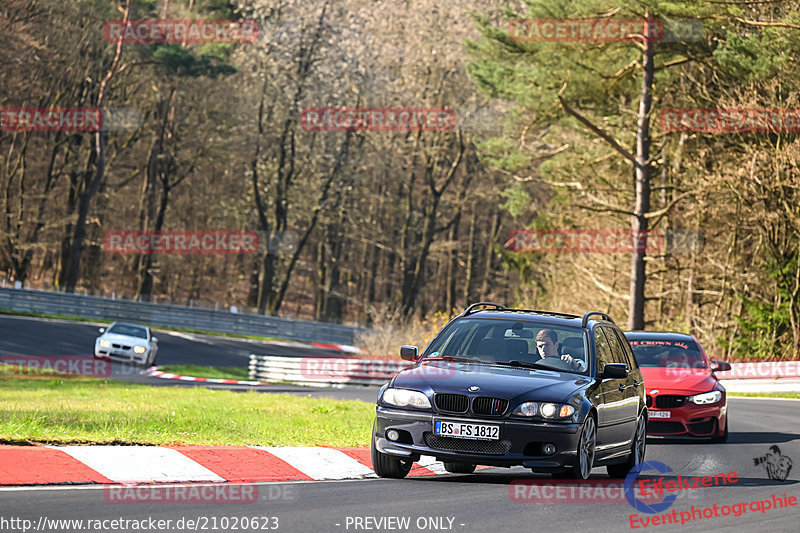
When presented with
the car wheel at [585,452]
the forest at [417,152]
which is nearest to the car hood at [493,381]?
the car wheel at [585,452]

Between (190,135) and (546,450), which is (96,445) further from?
(190,135)

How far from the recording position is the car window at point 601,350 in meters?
11.0

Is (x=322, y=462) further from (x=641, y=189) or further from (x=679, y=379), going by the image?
(x=641, y=189)

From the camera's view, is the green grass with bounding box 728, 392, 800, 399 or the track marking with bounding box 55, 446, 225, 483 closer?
the track marking with bounding box 55, 446, 225, 483

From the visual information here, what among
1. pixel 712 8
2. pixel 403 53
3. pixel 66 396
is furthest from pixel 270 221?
pixel 66 396

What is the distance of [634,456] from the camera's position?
38.4 ft

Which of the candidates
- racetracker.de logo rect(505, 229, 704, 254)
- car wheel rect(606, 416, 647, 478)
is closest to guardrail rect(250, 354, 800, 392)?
racetracker.de logo rect(505, 229, 704, 254)

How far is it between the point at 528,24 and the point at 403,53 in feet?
78.2

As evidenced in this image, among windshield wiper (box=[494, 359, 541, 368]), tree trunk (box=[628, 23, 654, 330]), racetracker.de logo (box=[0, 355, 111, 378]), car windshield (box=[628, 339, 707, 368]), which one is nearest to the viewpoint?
windshield wiper (box=[494, 359, 541, 368])

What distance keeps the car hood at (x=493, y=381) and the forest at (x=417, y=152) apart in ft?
77.9

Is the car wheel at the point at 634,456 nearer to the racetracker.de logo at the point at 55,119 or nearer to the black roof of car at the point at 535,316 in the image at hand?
the black roof of car at the point at 535,316

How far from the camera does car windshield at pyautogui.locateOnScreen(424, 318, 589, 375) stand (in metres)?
10.5

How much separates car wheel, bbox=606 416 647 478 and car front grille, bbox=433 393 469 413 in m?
2.76

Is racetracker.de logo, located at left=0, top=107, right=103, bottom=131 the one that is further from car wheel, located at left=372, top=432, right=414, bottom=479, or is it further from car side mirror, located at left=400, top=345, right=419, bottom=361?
car wheel, located at left=372, top=432, right=414, bottom=479
